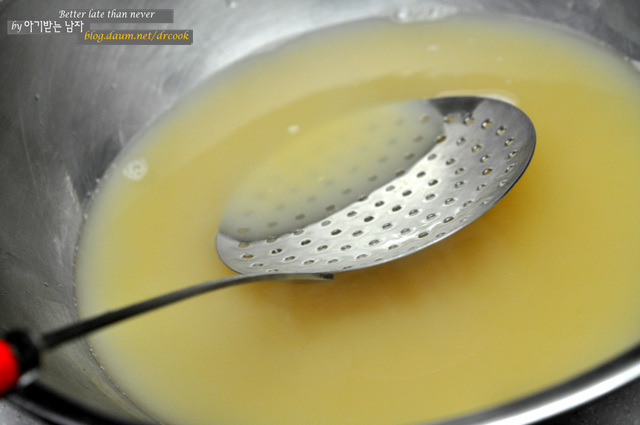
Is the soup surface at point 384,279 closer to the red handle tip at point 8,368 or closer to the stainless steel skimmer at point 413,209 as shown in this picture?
the stainless steel skimmer at point 413,209

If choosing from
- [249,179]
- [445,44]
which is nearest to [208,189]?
[249,179]

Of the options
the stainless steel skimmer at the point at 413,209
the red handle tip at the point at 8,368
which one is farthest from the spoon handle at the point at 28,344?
the stainless steel skimmer at the point at 413,209

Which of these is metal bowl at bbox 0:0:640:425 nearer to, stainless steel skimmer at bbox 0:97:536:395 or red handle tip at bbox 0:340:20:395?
red handle tip at bbox 0:340:20:395

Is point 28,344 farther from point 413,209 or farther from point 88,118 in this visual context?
point 88,118

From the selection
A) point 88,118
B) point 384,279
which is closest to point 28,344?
point 384,279

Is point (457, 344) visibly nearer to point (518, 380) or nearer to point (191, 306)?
point (518, 380)
